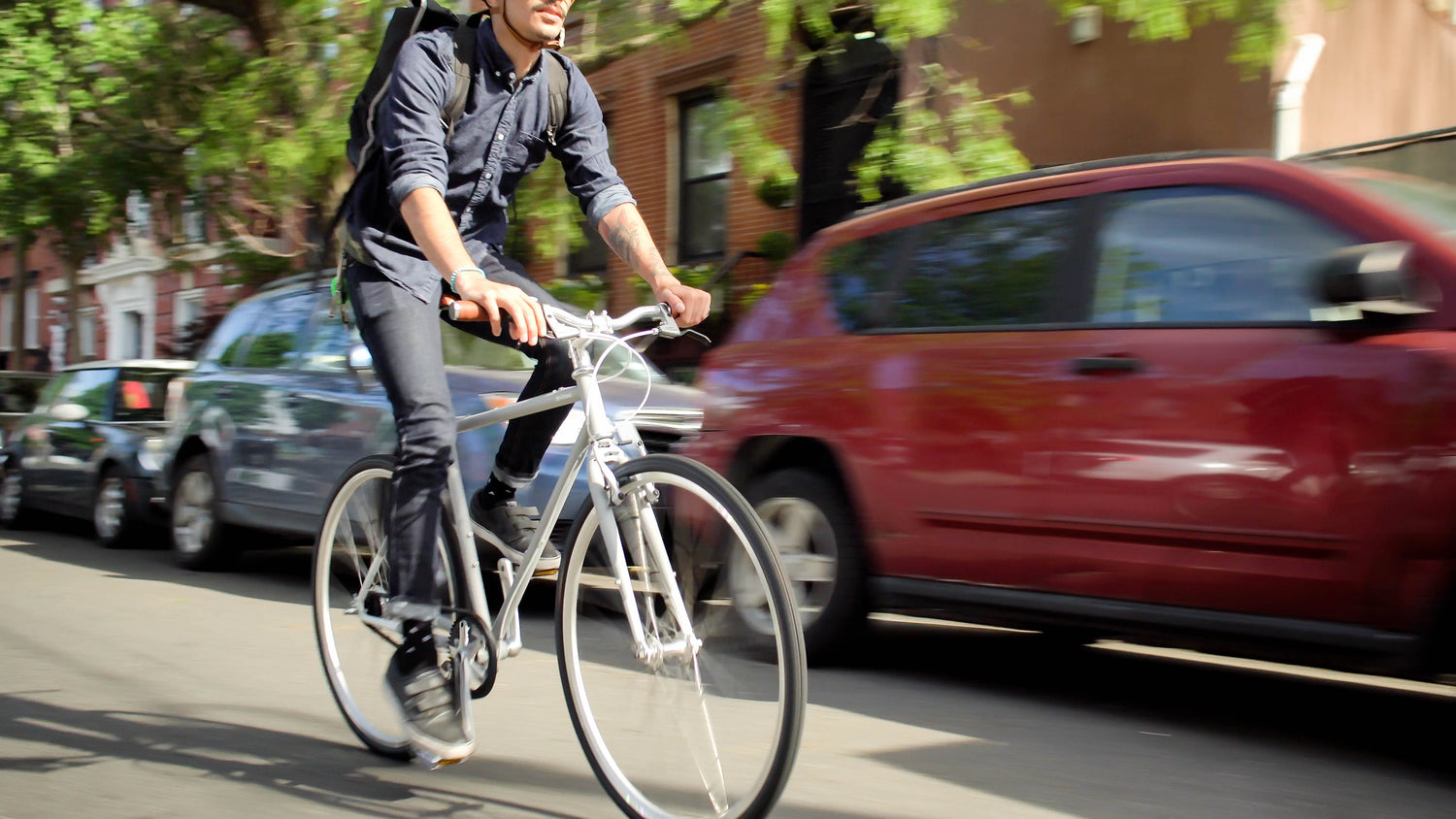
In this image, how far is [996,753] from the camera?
A: 4344mm

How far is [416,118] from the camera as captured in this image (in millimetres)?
3494

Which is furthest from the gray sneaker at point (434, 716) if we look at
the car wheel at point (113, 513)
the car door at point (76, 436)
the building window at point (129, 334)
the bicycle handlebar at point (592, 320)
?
the building window at point (129, 334)

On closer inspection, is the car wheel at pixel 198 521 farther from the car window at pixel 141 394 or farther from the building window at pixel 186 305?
the building window at pixel 186 305

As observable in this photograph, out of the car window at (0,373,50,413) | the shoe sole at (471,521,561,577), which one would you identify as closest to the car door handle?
the shoe sole at (471,521,561,577)

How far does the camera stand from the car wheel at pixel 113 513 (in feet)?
35.2

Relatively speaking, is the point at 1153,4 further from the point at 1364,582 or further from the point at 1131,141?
the point at 1364,582

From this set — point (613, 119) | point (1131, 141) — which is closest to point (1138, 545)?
point (1131, 141)

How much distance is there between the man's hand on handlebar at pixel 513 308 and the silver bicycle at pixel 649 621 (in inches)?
7.3

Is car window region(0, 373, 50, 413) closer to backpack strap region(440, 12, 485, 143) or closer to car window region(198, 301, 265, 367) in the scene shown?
car window region(198, 301, 265, 367)

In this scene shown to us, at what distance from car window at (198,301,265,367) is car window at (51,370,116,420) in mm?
2269

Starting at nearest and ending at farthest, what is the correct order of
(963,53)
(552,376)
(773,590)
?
1. (773,590)
2. (552,376)
3. (963,53)

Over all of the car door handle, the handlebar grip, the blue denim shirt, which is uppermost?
the blue denim shirt

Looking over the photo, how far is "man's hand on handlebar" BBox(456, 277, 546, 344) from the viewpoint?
3.03 m

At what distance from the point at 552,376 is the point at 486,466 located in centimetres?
56
